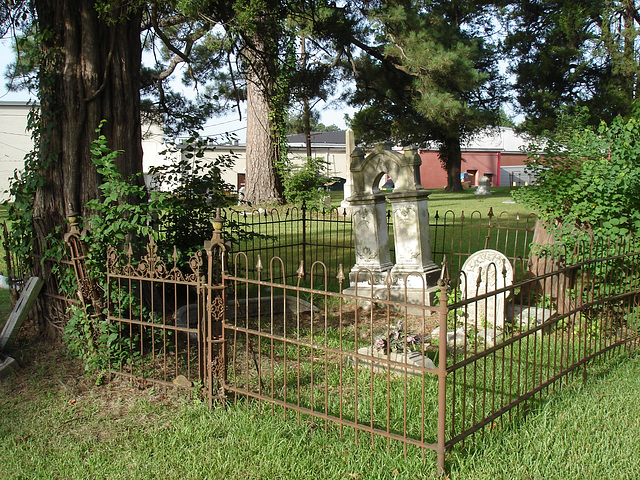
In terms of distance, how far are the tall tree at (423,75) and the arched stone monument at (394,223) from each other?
5144 mm

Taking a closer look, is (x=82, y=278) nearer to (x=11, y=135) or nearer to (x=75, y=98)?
(x=75, y=98)

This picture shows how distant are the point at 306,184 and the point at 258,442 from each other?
15.9 m

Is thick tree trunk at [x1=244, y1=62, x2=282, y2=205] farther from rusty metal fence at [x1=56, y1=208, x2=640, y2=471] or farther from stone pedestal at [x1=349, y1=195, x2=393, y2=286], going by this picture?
rusty metal fence at [x1=56, y1=208, x2=640, y2=471]

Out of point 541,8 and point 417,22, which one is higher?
point 541,8

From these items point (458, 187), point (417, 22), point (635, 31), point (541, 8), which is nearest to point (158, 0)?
point (417, 22)

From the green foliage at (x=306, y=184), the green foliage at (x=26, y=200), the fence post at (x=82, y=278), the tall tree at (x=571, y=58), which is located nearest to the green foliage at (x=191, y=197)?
the green foliage at (x=26, y=200)

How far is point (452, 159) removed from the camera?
106 feet

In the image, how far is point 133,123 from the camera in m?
5.70

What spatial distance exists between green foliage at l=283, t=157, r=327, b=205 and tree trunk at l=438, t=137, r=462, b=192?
1342 centimetres

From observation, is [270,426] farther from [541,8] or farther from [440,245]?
[541,8]

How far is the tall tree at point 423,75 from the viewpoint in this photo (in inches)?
755

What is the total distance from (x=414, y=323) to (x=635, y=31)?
2126cm

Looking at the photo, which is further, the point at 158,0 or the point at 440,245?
the point at 440,245

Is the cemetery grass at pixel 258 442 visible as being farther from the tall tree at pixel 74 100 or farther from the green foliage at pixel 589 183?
the green foliage at pixel 589 183
